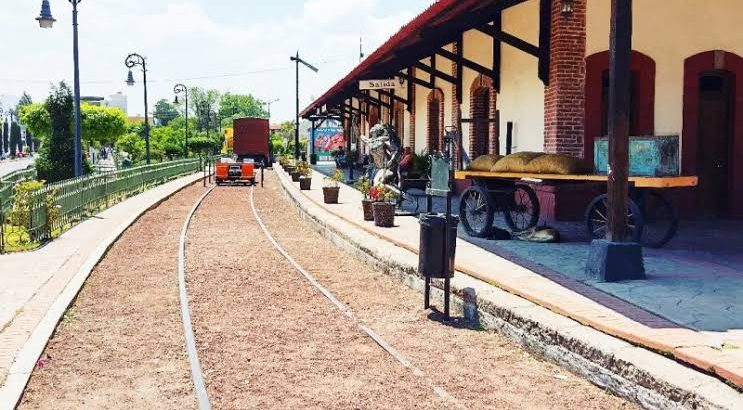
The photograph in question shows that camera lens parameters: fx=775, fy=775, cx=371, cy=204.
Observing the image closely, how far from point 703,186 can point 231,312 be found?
29.1 feet

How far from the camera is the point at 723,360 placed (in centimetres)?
461

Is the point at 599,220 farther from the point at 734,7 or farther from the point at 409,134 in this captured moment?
the point at 409,134

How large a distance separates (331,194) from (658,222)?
9302 mm

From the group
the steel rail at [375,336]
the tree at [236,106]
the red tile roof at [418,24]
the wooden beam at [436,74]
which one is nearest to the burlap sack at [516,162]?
the red tile roof at [418,24]

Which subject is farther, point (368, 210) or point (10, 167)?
point (10, 167)

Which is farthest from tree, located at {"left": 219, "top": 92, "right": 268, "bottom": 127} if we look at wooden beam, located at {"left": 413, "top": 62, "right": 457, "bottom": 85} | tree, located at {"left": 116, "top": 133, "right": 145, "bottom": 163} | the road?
wooden beam, located at {"left": 413, "top": 62, "right": 457, "bottom": 85}

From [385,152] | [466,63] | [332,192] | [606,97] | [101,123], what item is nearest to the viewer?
[606,97]

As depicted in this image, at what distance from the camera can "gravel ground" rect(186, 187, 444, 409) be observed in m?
5.06

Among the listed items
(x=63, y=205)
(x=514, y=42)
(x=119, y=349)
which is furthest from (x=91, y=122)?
(x=119, y=349)

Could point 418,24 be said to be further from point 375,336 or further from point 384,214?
point 375,336

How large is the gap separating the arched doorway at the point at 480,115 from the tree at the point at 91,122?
3587 cm

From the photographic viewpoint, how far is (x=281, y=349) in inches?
247

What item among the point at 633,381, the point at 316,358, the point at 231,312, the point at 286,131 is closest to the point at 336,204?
the point at 231,312

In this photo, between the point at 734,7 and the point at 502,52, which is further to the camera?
the point at 502,52
